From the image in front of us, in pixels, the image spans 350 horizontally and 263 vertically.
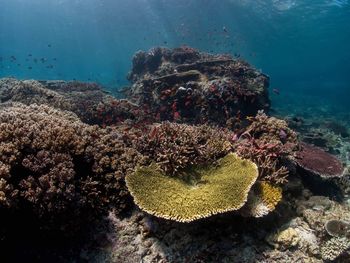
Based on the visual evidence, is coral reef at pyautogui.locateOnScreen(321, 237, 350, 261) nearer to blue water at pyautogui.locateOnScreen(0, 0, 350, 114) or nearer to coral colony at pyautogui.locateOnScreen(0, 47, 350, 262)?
coral colony at pyautogui.locateOnScreen(0, 47, 350, 262)

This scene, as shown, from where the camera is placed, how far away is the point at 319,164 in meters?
8.19

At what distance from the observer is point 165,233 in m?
5.23

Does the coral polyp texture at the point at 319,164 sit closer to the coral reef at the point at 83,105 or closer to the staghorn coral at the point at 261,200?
the staghorn coral at the point at 261,200

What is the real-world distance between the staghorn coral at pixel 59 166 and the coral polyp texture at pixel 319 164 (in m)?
4.54

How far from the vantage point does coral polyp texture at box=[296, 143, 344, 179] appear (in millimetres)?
7831

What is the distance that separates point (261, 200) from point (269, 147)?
170cm

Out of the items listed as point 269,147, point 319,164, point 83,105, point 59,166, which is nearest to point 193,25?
point 83,105

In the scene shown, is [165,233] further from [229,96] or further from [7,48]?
[7,48]

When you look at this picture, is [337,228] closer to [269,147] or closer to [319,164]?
[269,147]

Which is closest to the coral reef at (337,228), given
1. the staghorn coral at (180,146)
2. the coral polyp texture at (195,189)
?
the coral polyp texture at (195,189)

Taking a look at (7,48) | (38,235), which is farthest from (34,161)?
(7,48)

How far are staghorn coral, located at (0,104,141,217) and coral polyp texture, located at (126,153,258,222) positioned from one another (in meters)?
0.62

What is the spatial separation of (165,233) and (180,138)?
7.20 feet

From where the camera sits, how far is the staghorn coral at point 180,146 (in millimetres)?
6062
